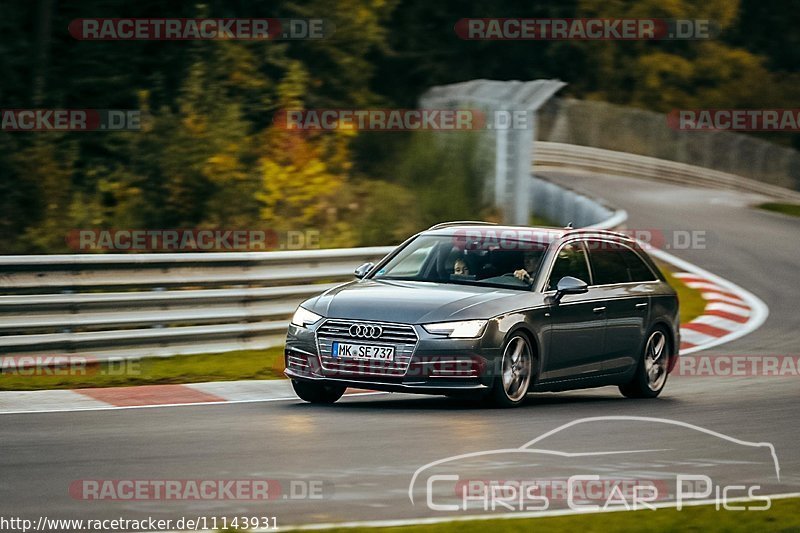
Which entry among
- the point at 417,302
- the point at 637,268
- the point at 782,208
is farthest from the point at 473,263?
the point at 782,208

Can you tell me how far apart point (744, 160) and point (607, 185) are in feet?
29.8

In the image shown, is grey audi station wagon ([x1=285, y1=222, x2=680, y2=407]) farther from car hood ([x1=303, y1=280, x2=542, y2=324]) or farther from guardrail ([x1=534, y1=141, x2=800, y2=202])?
guardrail ([x1=534, y1=141, x2=800, y2=202])

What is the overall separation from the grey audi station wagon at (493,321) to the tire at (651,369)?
0.5 inches

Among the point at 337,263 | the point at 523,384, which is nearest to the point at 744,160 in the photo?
the point at 337,263

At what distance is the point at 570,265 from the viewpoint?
1285 centimetres

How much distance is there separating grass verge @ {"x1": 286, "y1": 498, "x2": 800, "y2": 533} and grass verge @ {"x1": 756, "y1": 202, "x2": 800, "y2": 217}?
30859 millimetres

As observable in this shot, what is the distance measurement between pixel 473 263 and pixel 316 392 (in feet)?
5.45

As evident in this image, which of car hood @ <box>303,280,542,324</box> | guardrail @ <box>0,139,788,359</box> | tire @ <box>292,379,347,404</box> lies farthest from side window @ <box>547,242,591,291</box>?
guardrail @ <box>0,139,788,359</box>

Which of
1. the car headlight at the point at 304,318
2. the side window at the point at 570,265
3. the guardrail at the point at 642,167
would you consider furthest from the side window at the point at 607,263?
the guardrail at the point at 642,167

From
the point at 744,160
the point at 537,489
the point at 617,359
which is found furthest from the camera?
the point at 744,160

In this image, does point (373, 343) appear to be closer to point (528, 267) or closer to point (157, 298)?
point (528, 267)

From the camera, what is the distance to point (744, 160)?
5031 centimetres

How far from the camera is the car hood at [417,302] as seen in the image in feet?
37.4

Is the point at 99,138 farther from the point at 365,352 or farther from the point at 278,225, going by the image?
the point at 365,352
